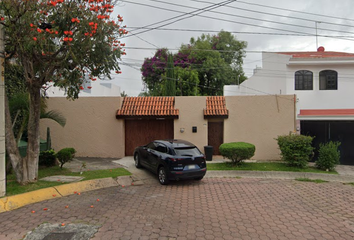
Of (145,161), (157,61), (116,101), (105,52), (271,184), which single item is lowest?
(271,184)

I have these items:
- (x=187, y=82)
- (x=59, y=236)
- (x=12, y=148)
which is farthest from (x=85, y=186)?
(x=187, y=82)

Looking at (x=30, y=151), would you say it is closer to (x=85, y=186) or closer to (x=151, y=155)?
(x=85, y=186)

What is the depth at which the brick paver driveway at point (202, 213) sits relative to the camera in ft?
15.2

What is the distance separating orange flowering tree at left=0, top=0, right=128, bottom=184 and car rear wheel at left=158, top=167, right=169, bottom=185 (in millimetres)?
3525

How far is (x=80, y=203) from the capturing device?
6.21 meters

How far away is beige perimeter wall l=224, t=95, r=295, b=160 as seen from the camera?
12.4 m

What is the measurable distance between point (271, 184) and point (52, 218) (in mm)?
6826

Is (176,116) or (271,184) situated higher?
(176,116)

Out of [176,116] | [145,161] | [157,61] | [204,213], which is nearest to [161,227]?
[204,213]

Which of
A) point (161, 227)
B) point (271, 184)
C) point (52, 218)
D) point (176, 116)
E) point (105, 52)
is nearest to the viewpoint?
point (161, 227)

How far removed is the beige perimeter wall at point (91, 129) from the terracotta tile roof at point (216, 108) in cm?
453

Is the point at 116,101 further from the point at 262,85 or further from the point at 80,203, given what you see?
the point at 262,85

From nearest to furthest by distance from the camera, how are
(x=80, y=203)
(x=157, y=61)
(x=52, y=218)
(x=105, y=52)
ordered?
(x=52, y=218) < (x=80, y=203) < (x=105, y=52) < (x=157, y=61)

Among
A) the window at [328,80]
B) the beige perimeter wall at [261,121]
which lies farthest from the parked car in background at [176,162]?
the window at [328,80]
